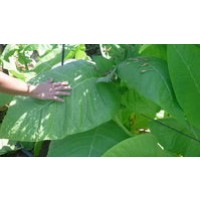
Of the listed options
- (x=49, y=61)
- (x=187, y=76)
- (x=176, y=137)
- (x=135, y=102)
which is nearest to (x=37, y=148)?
(x=49, y=61)

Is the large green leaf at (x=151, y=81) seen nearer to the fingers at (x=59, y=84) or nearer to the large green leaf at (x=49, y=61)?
the fingers at (x=59, y=84)

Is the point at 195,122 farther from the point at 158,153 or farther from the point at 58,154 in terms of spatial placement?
the point at 58,154

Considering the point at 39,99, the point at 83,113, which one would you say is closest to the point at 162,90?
the point at 83,113

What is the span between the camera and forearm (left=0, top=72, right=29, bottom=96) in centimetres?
132

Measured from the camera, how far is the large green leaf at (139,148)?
4.13ft

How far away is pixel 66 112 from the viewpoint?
4.19ft

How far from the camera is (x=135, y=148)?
129 cm

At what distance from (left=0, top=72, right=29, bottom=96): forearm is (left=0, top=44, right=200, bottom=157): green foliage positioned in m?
0.02

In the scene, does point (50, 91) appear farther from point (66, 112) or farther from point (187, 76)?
point (187, 76)

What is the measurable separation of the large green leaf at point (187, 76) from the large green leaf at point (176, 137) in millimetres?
99

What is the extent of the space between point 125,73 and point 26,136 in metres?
0.35

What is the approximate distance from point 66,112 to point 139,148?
0.25 meters

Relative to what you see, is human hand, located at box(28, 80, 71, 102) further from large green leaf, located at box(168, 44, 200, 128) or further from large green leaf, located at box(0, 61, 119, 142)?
large green leaf, located at box(168, 44, 200, 128)

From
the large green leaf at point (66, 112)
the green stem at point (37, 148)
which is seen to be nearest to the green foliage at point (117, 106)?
the large green leaf at point (66, 112)
